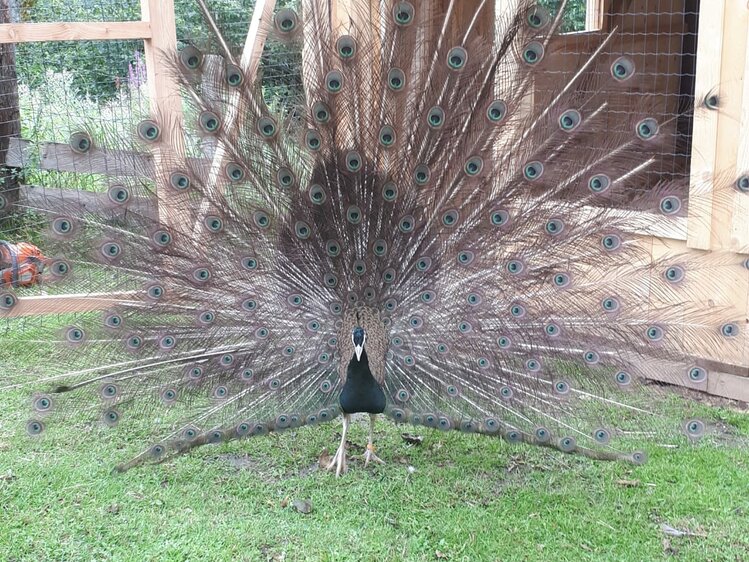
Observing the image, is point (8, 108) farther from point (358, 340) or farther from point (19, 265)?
point (358, 340)

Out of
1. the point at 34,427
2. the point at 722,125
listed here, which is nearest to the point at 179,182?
the point at 34,427

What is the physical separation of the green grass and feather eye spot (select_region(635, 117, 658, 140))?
1760mm

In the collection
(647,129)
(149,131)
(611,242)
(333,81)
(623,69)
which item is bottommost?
(611,242)

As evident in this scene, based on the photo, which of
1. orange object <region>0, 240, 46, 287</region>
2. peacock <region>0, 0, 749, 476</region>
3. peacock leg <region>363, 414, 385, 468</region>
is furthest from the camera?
orange object <region>0, 240, 46, 287</region>

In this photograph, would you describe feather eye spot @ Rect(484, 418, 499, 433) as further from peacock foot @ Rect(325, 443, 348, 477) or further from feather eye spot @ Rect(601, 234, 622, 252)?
feather eye spot @ Rect(601, 234, 622, 252)

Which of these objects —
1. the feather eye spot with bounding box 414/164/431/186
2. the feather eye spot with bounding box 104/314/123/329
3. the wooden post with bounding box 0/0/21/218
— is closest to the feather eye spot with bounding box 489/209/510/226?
the feather eye spot with bounding box 414/164/431/186

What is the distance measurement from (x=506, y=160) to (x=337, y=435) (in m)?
1.95

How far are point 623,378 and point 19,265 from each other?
134 inches

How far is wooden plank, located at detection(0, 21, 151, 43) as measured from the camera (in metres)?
4.75

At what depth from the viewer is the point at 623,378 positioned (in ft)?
11.6

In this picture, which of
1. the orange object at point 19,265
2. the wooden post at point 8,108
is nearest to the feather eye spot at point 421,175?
the orange object at point 19,265

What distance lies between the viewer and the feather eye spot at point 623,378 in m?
3.53

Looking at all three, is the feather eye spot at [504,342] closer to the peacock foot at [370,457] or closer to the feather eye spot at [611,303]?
the feather eye spot at [611,303]

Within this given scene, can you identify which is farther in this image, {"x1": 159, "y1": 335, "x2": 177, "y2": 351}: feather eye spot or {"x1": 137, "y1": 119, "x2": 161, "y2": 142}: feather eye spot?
{"x1": 159, "y1": 335, "x2": 177, "y2": 351}: feather eye spot
